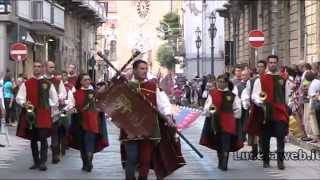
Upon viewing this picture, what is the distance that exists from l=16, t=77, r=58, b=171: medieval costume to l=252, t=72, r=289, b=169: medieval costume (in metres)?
3.57

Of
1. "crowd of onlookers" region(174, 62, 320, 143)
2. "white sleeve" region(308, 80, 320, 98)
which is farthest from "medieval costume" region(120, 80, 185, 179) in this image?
"white sleeve" region(308, 80, 320, 98)

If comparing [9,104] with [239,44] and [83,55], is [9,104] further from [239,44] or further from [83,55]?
[83,55]

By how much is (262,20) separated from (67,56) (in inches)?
974

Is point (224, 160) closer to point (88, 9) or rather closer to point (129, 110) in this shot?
point (129, 110)

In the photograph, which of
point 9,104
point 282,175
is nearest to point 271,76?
point 282,175

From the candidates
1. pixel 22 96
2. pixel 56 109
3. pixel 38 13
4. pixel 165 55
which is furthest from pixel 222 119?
pixel 165 55

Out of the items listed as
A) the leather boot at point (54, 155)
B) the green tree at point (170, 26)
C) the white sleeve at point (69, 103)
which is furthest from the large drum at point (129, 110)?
the green tree at point (170, 26)

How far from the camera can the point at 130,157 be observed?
1176cm

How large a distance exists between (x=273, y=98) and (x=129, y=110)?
13.2 feet

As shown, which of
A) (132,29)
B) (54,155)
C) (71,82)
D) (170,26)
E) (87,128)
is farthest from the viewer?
(132,29)

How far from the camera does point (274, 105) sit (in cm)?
1495

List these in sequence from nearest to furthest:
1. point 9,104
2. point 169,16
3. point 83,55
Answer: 1. point 9,104
2. point 83,55
3. point 169,16

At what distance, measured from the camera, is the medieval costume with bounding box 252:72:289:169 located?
14.9m

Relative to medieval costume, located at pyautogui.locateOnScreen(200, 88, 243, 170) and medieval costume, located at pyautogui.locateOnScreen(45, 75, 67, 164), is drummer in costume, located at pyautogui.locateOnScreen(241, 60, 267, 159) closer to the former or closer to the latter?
medieval costume, located at pyautogui.locateOnScreen(200, 88, 243, 170)
